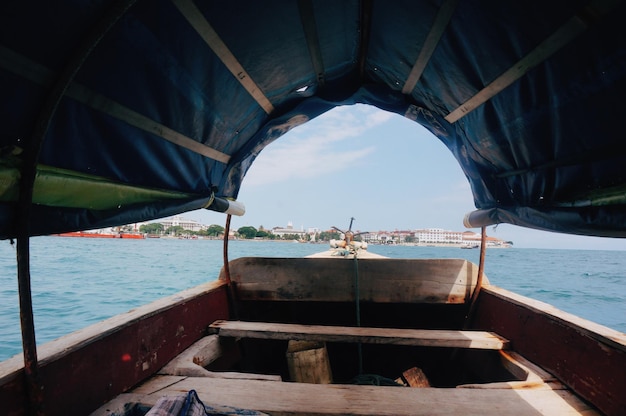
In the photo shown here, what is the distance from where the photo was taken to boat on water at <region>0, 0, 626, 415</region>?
1.23 meters

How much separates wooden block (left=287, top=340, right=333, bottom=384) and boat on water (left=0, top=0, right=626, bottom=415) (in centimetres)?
2

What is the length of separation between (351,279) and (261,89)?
2.10 metres

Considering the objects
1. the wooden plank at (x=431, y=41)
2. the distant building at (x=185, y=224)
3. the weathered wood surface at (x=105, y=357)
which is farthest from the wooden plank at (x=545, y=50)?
the distant building at (x=185, y=224)

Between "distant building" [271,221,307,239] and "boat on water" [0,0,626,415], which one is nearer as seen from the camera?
"boat on water" [0,0,626,415]

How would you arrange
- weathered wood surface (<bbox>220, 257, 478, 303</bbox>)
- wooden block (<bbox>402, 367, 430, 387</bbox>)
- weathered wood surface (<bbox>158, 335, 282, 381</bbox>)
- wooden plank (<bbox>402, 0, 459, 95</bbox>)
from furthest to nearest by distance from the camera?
1. weathered wood surface (<bbox>220, 257, 478, 303</bbox>)
2. wooden block (<bbox>402, 367, 430, 387</bbox>)
3. weathered wood surface (<bbox>158, 335, 282, 381</bbox>)
4. wooden plank (<bbox>402, 0, 459, 95</bbox>)

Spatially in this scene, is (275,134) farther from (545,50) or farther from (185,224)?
(185,224)

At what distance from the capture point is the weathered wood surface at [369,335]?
2441 mm

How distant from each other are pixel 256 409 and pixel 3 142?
168cm

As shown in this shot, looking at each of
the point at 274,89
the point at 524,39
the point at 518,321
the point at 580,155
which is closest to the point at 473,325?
the point at 518,321

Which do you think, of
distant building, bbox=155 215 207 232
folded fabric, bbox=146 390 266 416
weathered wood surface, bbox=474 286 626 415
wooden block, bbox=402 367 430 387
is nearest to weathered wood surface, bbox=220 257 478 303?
weathered wood surface, bbox=474 286 626 415

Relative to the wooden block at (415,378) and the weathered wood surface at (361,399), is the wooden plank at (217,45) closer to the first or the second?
the weathered wood surface at (361,399)

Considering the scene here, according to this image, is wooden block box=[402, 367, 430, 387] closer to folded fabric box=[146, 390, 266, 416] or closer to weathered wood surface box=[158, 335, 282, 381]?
weathered wood surface box=[158, 335, 282, 381]

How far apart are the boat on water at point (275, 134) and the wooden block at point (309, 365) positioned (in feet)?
0.06

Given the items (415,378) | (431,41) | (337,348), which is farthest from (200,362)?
(431,41)
